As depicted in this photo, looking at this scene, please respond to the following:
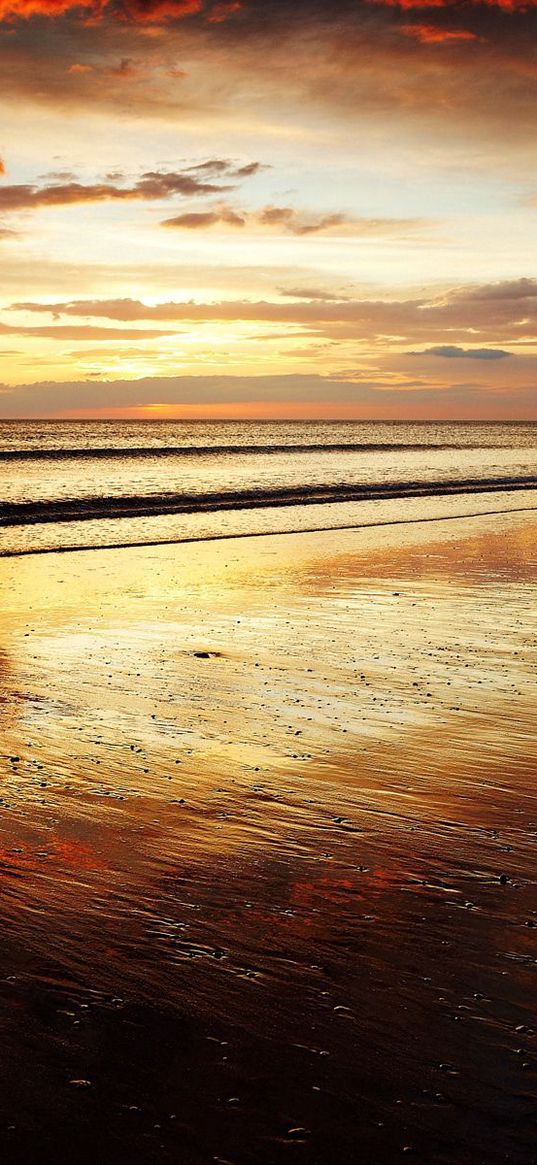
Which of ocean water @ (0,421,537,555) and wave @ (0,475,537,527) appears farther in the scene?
wave @ (0,475,537,527)

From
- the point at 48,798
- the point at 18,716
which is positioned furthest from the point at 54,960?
the point at 18,716

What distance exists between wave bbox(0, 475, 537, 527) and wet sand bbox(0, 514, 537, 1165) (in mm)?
19538

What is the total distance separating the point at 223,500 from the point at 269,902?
1248 inches

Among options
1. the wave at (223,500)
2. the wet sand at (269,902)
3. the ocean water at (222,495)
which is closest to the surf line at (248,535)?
the ocean water at (222,495)

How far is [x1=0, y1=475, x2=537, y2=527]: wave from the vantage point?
30.8 m

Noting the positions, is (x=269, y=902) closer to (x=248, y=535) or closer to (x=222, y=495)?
(x=248, y=535)

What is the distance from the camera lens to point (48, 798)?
253 inches

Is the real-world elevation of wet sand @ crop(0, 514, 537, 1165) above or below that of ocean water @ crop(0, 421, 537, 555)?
below

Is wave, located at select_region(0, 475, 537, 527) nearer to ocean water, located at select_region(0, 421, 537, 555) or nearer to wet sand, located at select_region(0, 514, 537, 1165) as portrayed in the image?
ocean water, located at select_region(0, 421, 537, 555)

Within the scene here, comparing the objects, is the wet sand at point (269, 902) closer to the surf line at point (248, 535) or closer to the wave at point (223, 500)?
the surf line at point (248, 535)

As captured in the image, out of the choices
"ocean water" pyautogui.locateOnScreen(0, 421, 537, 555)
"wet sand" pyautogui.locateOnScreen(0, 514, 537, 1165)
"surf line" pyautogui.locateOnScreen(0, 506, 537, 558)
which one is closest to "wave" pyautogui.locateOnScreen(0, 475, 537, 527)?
"ocean water" pyautogui.locateOnScreen(0, 421, 537, 555)

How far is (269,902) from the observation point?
5.01m

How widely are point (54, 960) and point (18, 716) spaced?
4107 millimetres

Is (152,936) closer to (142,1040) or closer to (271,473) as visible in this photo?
Answer: (142,1040)
